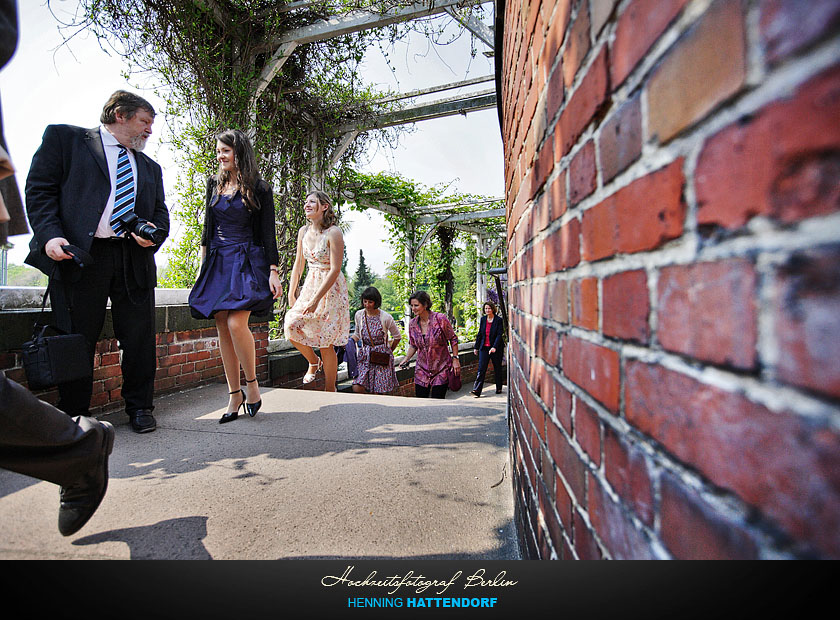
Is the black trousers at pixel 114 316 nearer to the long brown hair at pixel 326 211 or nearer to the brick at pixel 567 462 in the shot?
the long brown hair at pixel 326 211

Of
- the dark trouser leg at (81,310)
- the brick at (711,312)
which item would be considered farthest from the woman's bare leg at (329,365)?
the brick at (711,312)

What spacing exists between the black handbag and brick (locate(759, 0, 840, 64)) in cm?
298

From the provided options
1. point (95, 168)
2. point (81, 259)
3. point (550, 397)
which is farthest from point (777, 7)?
point (95, 168)

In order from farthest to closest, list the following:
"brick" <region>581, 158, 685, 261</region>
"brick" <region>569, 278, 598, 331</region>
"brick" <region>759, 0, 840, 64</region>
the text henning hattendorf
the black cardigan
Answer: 1. the black cardigan
2. the text henning hattendorf
3. "brick" <region>569, 278, 598, 331</region>
4. "brick" <region>581, 158, 685, 261</region>
5. "brick" <region>759, 0, 840, 64</region>

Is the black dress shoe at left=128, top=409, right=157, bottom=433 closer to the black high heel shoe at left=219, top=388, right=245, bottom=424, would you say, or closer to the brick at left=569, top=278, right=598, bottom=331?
the black high heel shoe at left=219, top=388, right=245, bottom=424

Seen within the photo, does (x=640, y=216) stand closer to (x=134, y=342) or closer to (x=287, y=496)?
(x=287, y=496)

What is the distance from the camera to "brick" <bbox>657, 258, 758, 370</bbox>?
33 cm

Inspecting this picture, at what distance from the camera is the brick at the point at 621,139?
50cm

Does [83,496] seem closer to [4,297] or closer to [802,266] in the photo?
[4,297]

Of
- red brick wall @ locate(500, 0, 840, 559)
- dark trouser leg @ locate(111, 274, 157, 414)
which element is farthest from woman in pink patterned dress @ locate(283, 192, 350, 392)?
red brick wall @ locate(500, 0, 840, 559)

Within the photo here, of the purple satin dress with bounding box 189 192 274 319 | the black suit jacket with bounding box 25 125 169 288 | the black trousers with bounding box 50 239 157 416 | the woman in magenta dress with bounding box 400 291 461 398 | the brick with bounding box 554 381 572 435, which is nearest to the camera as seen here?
the brick with bounding box 554 381 572 435

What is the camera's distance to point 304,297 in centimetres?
432

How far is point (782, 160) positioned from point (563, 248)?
0.54m

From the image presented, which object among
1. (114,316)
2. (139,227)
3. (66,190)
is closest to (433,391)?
(114,316)
